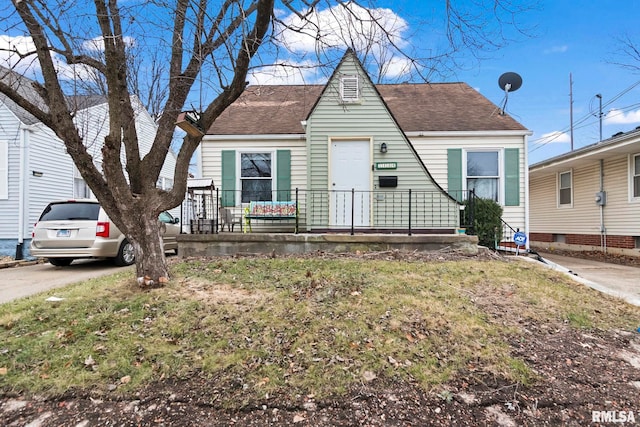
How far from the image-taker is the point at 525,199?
9508mm

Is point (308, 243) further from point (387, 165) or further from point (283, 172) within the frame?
point (283, 172)

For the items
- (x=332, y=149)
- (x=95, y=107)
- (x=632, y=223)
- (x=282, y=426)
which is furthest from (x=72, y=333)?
(x=632, y=223)

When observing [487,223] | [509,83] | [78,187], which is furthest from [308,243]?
[78,187]

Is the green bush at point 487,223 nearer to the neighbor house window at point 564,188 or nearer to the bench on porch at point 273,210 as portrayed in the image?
the bench on porch at point 273,210

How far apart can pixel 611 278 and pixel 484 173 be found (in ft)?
12.4

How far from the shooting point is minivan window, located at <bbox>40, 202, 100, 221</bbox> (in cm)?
768

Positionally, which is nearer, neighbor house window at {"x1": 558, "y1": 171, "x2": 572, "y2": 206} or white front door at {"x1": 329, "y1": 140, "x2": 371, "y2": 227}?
white front door at {"x1": 329, "y1": 140, "x2": 371, "y2": 227}

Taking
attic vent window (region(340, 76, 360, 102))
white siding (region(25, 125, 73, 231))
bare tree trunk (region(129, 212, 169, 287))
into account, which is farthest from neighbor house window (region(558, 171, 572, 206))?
white siding (region(25, 125, 73, 231))

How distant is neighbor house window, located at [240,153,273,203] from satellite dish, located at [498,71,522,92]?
684cm

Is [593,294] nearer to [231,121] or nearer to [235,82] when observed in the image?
[235,82]

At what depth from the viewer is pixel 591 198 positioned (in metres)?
12.0

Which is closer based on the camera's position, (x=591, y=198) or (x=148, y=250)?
(x=148, y=250)

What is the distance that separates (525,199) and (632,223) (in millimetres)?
3779

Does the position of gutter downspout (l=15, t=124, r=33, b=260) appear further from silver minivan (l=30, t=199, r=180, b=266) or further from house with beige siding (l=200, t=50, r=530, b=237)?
house with beige siding (l=200, t=50, r=530, b=237)
